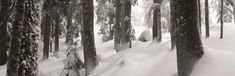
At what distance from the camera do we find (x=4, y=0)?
62.8ft

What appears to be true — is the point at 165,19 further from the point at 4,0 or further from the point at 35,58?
the point at 35,58

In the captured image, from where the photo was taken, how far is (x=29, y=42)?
11.7m

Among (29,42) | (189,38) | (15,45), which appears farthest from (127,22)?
(189,38)

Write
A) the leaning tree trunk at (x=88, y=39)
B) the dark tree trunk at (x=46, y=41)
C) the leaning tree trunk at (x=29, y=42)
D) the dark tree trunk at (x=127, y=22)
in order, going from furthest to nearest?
the dark tree trunk at (x=46, y=41), the dark tree trunk at (x=127, y=22), the leaning tree trunk at (x=88, y=39), the leaning tree trunk at (x=29, y=42)

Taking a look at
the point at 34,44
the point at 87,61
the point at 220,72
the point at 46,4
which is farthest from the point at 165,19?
the point at 220,72

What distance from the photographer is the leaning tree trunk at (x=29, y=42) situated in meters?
11.5

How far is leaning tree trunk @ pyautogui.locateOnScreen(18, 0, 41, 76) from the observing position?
11.5 m

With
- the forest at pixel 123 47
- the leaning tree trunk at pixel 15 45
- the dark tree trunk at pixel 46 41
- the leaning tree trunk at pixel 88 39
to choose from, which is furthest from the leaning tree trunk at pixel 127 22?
the leaning tree trunk at pixel 15 45

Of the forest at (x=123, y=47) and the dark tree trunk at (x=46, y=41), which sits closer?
the forest at (x=123, y=47)

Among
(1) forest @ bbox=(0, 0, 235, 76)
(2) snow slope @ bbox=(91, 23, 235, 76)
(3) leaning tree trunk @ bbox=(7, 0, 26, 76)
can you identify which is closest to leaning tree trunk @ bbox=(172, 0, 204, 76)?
(1) forest @ bbox=(0, 0, 235, 76)

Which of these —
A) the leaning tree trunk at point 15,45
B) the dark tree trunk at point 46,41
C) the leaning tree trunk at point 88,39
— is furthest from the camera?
the dark tree trunk at point 46,41

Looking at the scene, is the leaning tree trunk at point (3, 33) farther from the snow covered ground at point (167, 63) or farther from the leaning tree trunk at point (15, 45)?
the leaning tree trunk at point (15, 45)

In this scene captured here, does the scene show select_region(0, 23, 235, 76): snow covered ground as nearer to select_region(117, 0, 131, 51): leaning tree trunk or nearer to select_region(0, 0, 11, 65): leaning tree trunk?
select_region(0, 0, 11, 65): leaning tree trunk

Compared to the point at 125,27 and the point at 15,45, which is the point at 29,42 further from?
the point at 125,27
